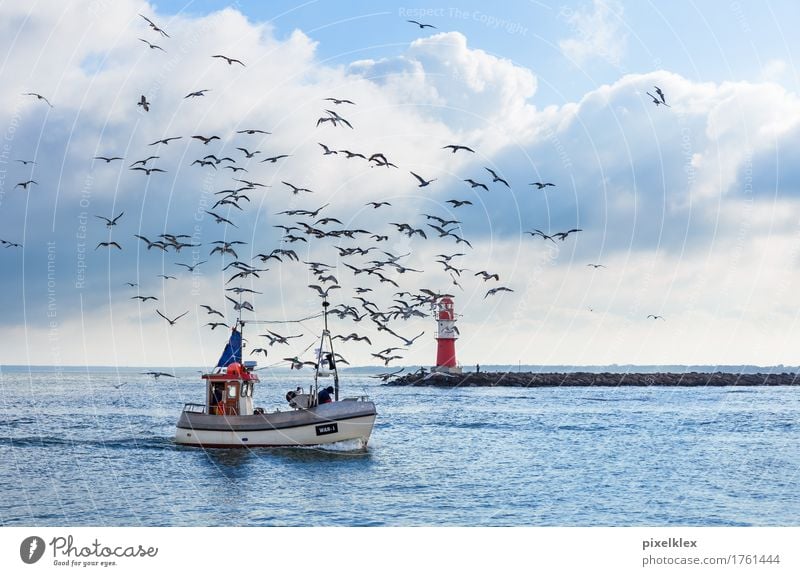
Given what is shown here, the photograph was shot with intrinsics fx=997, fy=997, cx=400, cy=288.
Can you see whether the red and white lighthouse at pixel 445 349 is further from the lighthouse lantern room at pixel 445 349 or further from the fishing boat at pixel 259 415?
the fishing boat at pixel 259 415

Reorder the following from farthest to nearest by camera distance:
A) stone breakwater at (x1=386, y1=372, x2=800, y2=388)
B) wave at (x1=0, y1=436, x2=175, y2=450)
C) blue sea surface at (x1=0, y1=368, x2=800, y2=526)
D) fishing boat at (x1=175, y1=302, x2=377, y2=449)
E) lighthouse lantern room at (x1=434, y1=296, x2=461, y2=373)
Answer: stone breakwater at (x1=386, y1=372, x2=800, y2=388) < lighthouse lantern room at (x1=434, y1=296, x2=461, y2=373) < wave at (x1=0, y1=436, x2=175, y2=450) < fishing boat at (x1=175, y1=302, x2=377, y2=449) < blue sea surface at (x1=0, y1=368, x2=800, y2=526)

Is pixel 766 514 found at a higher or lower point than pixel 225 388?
lower

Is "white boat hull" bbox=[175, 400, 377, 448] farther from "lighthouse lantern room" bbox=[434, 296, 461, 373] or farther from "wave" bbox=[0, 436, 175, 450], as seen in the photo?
"lighthouse lantern room" bbox=[434, 296, 461, 373]

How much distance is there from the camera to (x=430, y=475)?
44469 millimetres

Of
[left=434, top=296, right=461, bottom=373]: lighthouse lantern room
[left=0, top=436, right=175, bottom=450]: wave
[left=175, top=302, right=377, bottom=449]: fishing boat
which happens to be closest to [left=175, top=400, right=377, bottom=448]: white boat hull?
[left=175, top=302, right=377, bottom=449]: fishing boat

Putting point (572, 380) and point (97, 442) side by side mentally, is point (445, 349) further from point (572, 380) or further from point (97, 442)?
point (97, 442)

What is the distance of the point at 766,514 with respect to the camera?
35.0m

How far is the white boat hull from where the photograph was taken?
49.9 meters

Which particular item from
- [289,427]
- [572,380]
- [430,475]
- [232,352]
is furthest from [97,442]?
[572,380]
